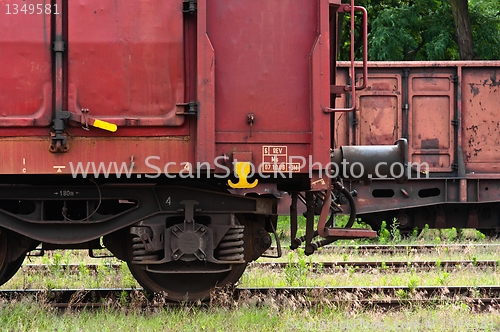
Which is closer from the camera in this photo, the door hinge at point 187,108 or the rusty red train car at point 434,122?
the door hinge at point 187,108

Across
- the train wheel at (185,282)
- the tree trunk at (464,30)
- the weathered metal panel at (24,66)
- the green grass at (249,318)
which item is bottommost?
the green grass at (249,318)

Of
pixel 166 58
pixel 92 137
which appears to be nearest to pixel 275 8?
pixel 166 58

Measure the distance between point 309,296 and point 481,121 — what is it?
6658mm

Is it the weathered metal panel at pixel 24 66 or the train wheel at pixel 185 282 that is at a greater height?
the weathered metal panel at pixel 24 66

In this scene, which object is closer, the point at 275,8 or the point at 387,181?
the point at 275,8

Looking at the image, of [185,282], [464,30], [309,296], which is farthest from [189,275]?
[464,30]

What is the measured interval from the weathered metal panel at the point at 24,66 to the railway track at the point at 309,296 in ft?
6.24

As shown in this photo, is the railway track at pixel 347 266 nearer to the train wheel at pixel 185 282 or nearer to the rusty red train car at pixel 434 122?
the train wheel at pixel 185 282

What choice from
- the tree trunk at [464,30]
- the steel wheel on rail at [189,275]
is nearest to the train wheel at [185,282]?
the steel wheel on rail at [189,275]

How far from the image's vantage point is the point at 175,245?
225 inches

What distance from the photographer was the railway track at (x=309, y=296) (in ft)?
19.8

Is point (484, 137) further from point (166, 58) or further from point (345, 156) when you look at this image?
point (166, 58)

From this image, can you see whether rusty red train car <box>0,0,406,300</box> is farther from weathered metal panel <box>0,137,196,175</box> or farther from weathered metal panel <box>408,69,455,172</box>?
weathered metal panel <box>408,69,455,172</box>

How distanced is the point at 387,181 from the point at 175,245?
635 centimetres
